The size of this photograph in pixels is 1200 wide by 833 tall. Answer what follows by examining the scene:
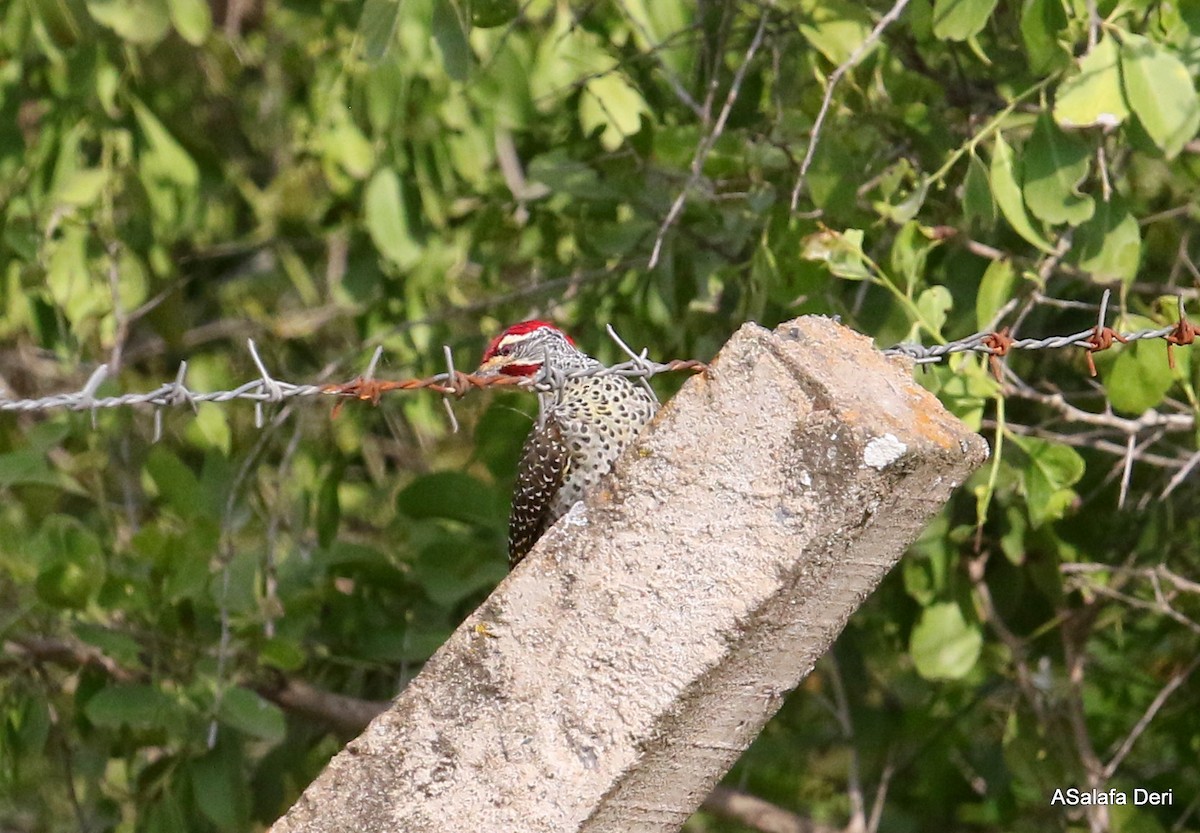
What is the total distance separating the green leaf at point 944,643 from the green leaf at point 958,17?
1.55m

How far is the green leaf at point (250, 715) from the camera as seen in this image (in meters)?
3.73

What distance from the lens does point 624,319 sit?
4.32m

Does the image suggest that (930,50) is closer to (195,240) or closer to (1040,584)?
(1040,584)

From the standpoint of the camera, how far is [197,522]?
394cm

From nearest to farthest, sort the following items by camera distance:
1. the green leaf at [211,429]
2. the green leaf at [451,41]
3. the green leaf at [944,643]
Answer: the green leaf at [451,41], the green leaf at [944,643], the green leaf at [211,429]

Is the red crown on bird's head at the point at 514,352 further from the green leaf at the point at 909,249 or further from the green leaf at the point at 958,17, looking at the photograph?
the green leaf at the point at 958,17

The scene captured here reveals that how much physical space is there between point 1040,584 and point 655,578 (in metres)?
2.36

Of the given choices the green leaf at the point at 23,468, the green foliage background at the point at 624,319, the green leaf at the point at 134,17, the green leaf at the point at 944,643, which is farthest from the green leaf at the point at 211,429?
the green leaf at the point at 944,643

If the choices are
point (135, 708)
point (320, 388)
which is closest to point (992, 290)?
point (320, 388)

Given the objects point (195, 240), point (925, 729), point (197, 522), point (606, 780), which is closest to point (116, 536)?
point (197, 522)

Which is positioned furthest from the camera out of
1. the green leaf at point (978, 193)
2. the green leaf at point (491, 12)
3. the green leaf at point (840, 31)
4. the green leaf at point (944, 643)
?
the green leaf at point (944, 643)

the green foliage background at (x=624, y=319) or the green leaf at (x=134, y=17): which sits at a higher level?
the green leaf at (x=134, y=17)

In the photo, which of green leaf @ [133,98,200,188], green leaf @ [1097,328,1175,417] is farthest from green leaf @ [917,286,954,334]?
green leaf @ [133,98,200,188]

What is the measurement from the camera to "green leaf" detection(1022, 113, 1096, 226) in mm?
3014
